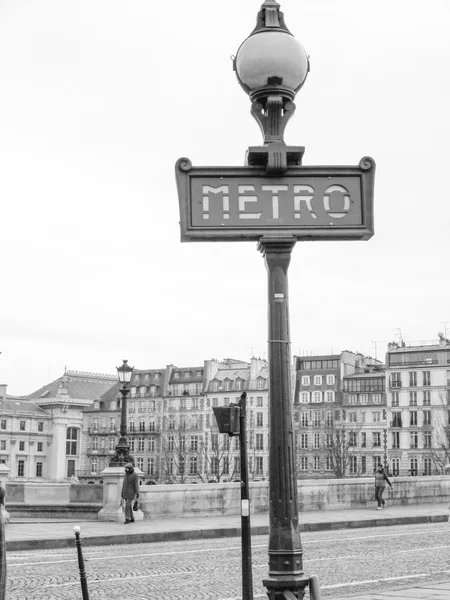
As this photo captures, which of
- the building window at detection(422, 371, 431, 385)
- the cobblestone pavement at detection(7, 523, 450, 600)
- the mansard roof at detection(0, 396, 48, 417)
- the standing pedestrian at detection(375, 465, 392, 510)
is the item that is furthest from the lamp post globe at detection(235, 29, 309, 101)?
the mansard roof at detection(0, 396, 48, 417)

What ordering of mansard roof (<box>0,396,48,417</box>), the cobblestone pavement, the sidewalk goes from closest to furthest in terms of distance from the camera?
1. the cobblestone pavement
2. the sidewalk
3. mansard roof (<box>0,396,48,417</box>)

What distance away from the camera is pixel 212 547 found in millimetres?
18594

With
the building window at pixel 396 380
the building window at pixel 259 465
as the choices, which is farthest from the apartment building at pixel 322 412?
the building window at pixel 396 380

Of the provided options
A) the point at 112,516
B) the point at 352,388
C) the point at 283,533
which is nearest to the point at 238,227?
the point at 283,533

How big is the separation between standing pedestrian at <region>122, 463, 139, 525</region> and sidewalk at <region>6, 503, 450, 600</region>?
303 mm

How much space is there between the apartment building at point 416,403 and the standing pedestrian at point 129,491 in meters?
76.9

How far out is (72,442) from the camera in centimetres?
13238

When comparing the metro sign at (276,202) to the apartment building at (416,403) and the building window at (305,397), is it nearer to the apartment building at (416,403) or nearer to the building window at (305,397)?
the apartment building at (416,403)

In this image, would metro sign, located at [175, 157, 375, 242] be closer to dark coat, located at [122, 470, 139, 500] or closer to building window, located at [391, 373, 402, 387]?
dark coat, located at [122, 470, 139, 500]

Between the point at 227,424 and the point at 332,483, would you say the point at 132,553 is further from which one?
the point at 332,483

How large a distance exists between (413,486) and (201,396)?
257ft

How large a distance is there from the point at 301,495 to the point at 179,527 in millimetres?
8460

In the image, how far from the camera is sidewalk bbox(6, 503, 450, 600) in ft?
63.4

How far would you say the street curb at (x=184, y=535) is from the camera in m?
18.7
